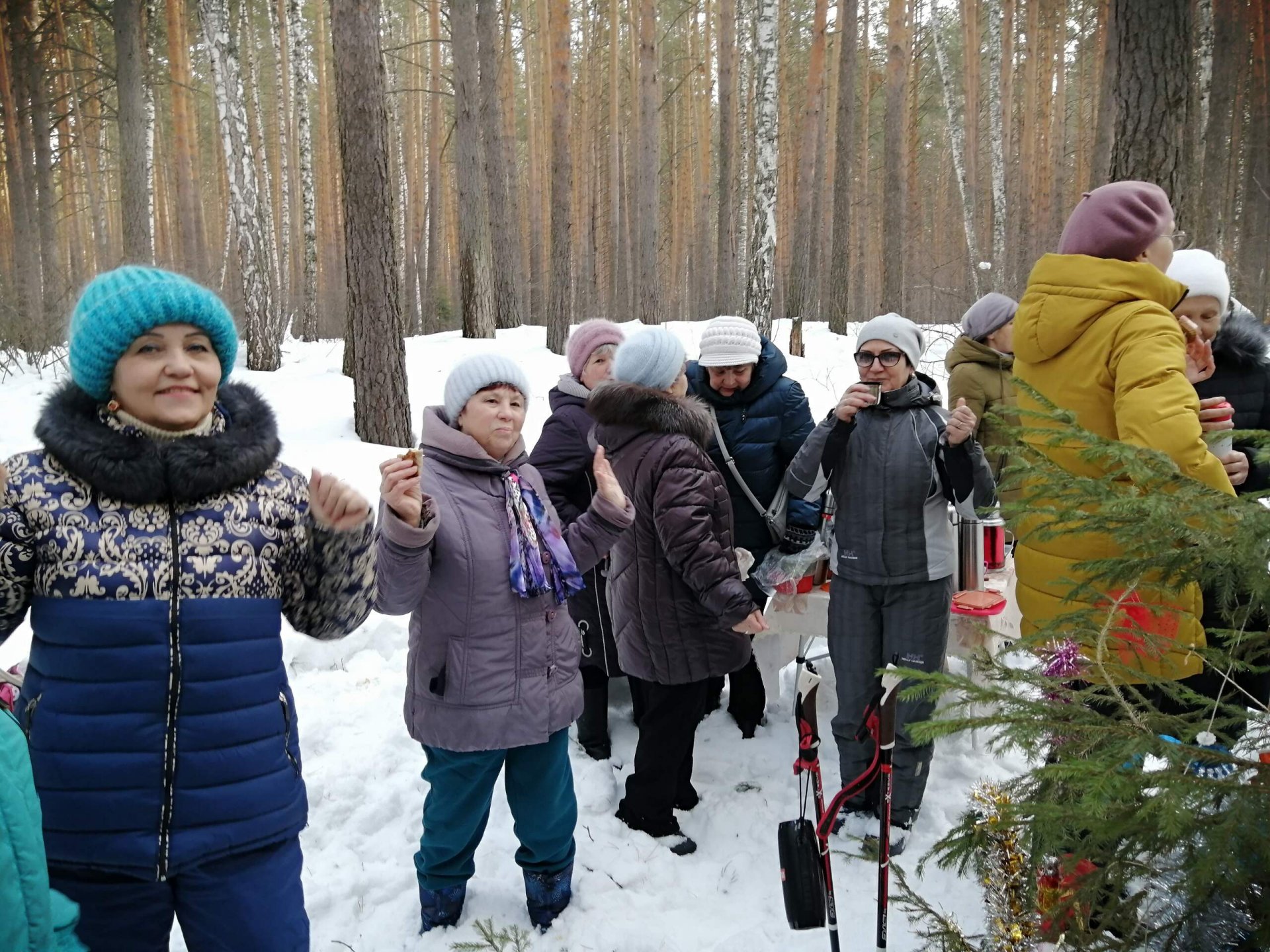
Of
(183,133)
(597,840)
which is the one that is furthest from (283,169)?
(597,840)

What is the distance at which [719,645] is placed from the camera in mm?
3344

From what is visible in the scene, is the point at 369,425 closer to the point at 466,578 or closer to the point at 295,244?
the point at 466,578

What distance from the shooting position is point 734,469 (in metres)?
3.91

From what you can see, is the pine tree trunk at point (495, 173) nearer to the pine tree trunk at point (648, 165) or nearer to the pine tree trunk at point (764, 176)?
the pine tree trunk at point (648, 165)

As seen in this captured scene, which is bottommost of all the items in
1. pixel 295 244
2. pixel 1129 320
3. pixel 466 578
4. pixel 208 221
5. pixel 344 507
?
pixel 466 578

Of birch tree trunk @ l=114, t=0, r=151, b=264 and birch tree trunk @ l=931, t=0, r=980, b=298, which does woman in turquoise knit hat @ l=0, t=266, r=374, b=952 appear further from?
birch tree trunk @ l=931, t=0, r=980, b=298

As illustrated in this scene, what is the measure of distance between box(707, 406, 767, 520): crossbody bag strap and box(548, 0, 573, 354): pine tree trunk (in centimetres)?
817

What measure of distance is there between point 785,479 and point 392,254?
4.97 meters

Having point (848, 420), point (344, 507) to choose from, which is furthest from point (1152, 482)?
point (848, 420)

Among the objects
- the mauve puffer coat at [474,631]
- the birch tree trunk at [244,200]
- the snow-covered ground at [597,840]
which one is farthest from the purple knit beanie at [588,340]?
the birch tree trunk at [244,200]

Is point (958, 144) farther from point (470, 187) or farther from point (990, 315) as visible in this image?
point (990, 315)

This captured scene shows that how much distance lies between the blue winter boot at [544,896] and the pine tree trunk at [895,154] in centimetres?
1301

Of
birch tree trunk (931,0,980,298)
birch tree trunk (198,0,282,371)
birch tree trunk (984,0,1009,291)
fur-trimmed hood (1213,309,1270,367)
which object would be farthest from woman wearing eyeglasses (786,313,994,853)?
birch tree trunk (931,0,980,298)

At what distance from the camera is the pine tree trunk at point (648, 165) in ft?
43.8
